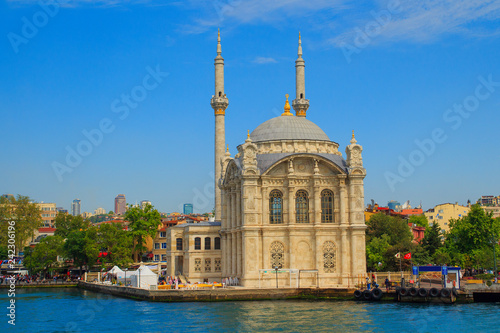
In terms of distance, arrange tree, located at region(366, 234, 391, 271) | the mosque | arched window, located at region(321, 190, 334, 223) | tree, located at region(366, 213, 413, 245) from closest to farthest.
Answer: the mosque
arched window, located at region(321, 190, 334, 223)
tree, located at region(366, 234, 391, 271)
tree, located at region(366, 213, 413, 245)

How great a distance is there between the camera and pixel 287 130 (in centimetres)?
5909

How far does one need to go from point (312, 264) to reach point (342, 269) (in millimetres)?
2404

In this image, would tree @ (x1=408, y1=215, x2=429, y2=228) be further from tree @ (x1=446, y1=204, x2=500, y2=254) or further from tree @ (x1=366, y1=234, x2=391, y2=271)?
tree @ (x1=366, y1=234, x2=391, y2=271)

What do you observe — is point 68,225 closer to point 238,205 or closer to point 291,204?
point 238,205

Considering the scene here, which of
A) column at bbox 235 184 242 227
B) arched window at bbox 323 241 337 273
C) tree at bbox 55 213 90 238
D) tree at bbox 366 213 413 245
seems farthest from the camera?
tree at bbox 55 213 90 238

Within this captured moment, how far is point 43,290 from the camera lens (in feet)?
235

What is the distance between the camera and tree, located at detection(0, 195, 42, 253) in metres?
88.5

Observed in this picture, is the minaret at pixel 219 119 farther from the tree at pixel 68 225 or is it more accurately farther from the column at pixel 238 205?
the tree at pixel 68 225

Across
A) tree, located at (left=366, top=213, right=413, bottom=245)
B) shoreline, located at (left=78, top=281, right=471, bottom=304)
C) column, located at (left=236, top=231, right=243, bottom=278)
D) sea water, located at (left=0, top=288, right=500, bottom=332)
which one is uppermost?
tree, located at (left=366, top=213, right=413, bottom=245)

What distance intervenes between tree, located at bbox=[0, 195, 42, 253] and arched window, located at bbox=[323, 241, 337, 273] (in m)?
47.5

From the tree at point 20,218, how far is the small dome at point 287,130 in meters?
41.1

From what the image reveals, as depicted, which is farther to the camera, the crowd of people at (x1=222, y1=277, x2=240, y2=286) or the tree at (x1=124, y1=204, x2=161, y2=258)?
the tree at (x1=124, y1=204, x2=161, y2=258)

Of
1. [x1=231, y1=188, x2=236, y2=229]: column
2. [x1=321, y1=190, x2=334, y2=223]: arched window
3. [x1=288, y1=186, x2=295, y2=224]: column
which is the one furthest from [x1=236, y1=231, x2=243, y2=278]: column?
[x1=321, y1=190, x2=334, y2=223]: arched window

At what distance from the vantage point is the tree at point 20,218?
88500 mm
